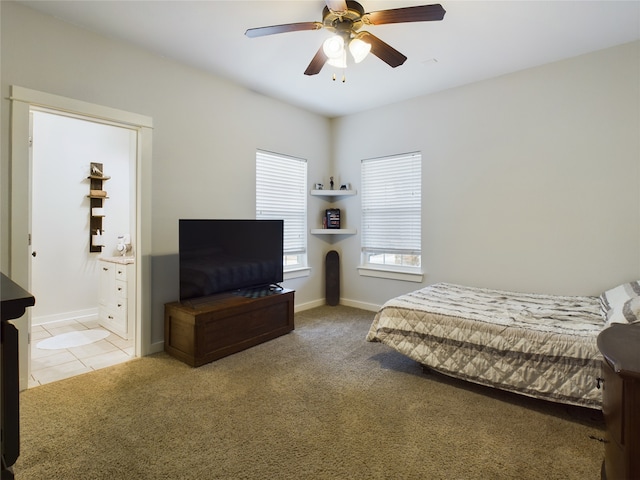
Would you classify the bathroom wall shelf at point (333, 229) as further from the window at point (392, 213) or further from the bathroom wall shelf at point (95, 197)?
the bathroom wall shelf at point (95, 197)

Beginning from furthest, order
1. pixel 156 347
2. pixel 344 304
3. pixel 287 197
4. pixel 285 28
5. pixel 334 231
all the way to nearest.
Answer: pixel 344 304 < pixel 334 231 < pixel 287 197 < pixel 156 347 < pixel 285 28

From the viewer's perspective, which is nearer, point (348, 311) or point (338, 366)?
point (338, 366)

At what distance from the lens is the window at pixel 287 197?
4238 millimetres

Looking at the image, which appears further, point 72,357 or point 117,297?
point 117,297

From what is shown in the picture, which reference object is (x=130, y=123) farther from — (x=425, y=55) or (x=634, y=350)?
(x=634, y=350)

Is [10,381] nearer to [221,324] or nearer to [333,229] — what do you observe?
[221,324]

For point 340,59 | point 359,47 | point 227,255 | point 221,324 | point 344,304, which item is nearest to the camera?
point 359,47

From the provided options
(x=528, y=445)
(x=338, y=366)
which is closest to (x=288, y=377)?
(x=338, y=366)

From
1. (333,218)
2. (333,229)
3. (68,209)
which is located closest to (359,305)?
(333,229)

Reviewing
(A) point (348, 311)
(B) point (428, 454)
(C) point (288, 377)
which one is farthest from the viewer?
(A) point (348, 311)

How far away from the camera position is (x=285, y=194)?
178 inches

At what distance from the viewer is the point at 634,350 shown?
123cm

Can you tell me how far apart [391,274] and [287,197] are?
1.73m

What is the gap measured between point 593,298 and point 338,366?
2.38 meters
